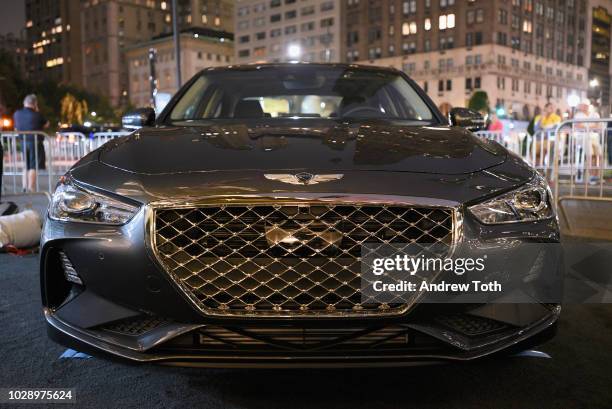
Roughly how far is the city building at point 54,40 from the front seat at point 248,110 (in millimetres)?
133254

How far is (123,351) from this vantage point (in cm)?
228

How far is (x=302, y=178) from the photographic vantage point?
2326 mm

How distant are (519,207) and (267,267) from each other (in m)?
0.99

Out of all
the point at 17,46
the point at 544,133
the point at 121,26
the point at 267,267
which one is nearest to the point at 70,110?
the point at 121,26

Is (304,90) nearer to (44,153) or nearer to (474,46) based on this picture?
(44,153)

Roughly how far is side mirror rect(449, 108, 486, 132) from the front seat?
1165mm

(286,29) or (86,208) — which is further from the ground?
(286,29)

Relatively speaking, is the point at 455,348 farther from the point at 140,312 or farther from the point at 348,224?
the point at 140,312

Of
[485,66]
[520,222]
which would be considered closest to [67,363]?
[520,222]

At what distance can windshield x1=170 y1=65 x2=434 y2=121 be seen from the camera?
418 cm

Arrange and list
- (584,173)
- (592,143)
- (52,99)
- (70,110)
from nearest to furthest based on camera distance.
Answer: (584,173) < (592,143) < (70,110) < (52,99)

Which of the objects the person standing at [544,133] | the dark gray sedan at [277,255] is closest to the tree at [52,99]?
the person standing at [544,133]

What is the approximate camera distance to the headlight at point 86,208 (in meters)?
2.33

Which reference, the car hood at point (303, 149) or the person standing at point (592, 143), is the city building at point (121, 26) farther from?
the car hood at point (303, 149)
